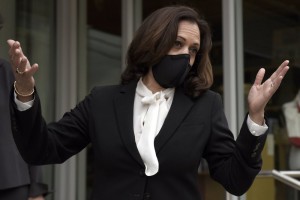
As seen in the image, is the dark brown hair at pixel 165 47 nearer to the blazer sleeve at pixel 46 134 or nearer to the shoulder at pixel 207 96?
the shoulder at pixel 207 96

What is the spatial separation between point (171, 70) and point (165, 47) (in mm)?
80

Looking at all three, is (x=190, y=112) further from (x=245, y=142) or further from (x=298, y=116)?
(x=298, y=116)

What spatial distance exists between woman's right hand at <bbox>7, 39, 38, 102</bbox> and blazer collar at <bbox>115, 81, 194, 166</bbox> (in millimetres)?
290

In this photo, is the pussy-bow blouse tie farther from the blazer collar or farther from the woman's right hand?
the woman's right hand

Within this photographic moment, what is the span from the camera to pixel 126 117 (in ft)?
6.13

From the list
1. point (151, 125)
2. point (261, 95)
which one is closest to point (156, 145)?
point (151, 125)

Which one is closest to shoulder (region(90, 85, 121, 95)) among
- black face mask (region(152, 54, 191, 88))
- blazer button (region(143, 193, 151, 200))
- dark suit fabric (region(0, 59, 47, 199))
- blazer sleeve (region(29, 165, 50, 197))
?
black face mask (region(152, 54, 191, 88))

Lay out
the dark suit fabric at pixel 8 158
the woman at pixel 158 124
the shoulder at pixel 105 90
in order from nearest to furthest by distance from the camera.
Answer: the woman at pixel 158 124 < the shoulder at pixel 105 90 < the dark suit fabric at pixel 8 158

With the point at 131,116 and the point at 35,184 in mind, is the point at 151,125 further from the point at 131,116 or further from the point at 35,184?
the point at 35,184

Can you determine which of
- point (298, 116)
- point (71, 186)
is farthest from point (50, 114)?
point (298, 116)

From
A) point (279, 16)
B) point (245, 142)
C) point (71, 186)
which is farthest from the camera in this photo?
point (71, 186)

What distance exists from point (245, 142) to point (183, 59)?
12.6 inches

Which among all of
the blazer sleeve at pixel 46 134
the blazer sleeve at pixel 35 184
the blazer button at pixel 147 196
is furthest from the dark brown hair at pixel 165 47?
the blazer sleeve at pixel 35 184

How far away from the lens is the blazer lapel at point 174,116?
5.89 ft
